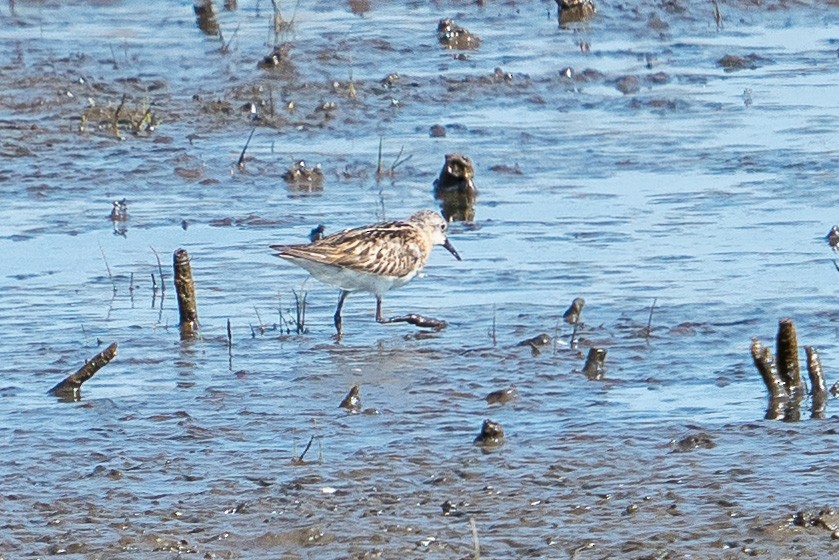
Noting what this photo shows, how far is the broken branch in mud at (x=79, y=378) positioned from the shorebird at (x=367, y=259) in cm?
180

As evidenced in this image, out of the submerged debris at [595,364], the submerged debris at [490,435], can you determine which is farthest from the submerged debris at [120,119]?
the submerged debris at [490,435]

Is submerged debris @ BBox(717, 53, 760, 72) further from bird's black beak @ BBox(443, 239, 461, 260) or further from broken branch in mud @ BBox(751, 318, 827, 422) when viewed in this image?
broken branch in mud @ BBox(751, 318, 827, 422)

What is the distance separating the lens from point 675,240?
39.6 feet

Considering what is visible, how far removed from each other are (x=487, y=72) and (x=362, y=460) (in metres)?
9.66

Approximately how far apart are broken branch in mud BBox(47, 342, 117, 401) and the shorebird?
1804 mm

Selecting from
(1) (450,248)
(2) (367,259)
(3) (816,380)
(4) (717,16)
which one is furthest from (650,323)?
(4) (717,16)

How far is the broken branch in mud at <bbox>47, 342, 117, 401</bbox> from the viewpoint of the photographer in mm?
9000

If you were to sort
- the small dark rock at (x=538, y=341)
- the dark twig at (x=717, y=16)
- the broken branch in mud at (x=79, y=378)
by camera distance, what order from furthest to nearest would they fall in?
the dark twig at (x=717, y=16) → the small dark rock at (x=538, y=341) → the broken branch in mud at (x=79, y=378)

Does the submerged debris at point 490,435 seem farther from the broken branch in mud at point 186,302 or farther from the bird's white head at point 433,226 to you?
the bird's white head at point 433,226

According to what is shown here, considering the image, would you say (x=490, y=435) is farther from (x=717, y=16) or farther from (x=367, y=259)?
(x=717, y=16)

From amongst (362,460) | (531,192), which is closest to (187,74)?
(531,192)

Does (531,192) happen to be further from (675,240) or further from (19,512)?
(19,512)

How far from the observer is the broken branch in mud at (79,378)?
9.00 m

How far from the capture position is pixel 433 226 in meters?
11.5
